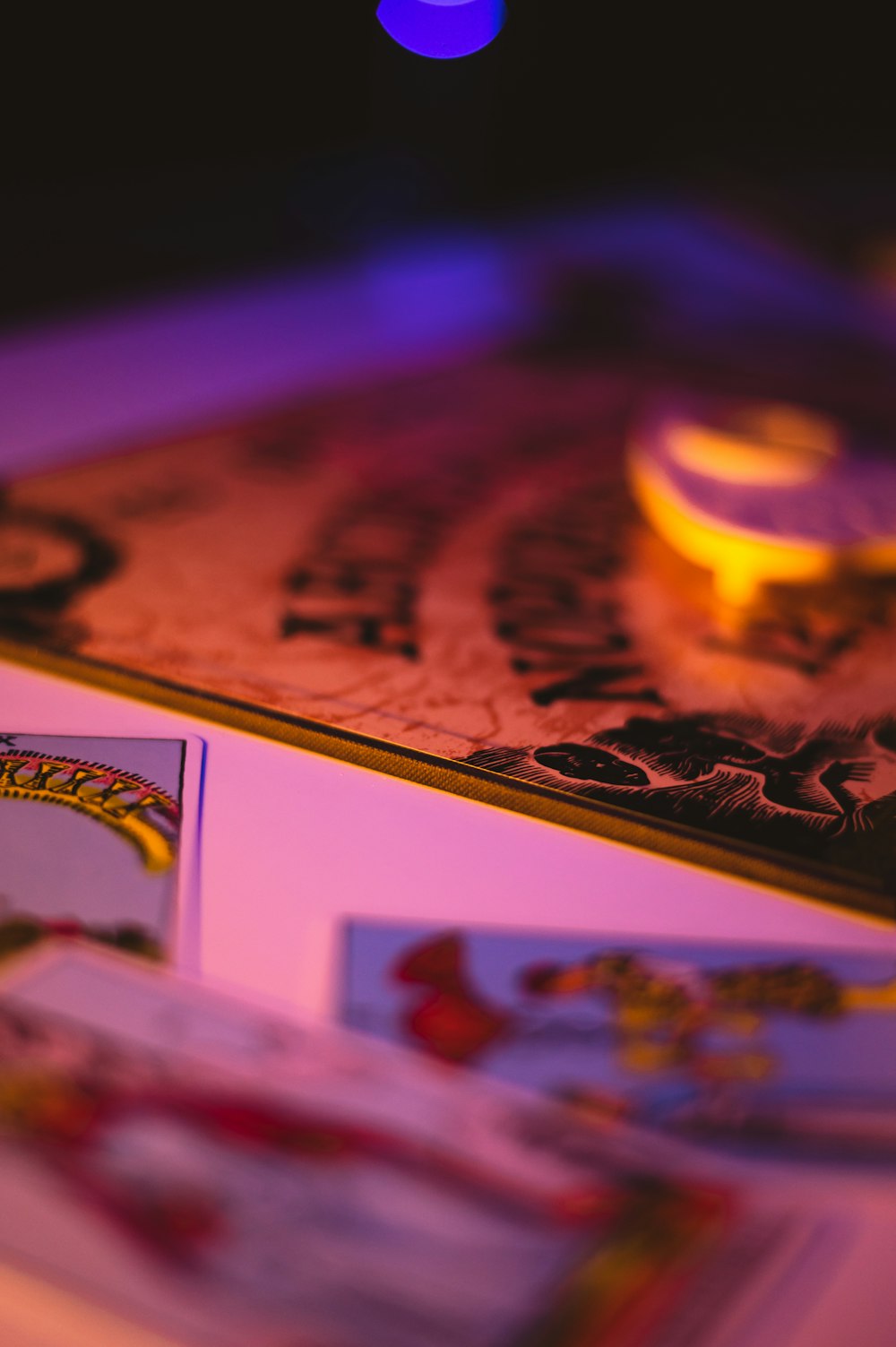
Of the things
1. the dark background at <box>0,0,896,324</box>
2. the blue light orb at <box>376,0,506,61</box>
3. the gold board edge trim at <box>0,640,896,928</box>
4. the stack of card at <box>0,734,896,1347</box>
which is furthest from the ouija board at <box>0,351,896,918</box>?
the dark background at <box>0,0,896,324</box>

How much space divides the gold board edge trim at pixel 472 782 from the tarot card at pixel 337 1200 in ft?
0.66

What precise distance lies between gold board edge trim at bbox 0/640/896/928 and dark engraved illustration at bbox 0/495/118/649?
29 mm

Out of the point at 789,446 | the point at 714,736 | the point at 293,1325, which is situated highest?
the point at 789,446

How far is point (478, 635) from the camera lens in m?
0.85

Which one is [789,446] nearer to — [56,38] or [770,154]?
[56,38]

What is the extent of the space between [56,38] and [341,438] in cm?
85

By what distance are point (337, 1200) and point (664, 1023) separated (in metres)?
0.16

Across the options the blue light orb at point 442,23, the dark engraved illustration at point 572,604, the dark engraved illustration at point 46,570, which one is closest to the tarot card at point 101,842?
the dark engraved illustration at point 46,570

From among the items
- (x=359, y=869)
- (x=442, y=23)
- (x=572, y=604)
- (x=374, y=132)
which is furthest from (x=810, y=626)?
(x=374, y=132)

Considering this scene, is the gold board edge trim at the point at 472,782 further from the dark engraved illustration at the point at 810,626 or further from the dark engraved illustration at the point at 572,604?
the dark engraved illustration at the point at 810,626

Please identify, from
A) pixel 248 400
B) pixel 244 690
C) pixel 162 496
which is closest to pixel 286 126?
pixel 248 400

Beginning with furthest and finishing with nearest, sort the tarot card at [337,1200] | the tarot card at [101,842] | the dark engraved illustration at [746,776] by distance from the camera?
the dark engraved illustration at [746,776] < the tarot card at [101,842] < the tarot card at [337,1200]

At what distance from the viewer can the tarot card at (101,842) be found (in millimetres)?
542

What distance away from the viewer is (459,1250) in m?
0.40
